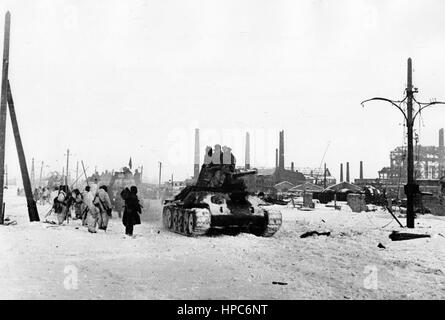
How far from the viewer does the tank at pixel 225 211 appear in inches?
496

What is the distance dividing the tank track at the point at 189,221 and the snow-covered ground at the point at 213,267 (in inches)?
13.7

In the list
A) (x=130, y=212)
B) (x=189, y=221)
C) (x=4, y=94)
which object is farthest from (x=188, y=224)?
(x=4, y=94)

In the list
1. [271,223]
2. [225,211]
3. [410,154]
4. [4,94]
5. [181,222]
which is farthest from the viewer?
[410,154]

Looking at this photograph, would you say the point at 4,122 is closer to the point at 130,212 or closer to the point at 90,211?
the point at 90,211

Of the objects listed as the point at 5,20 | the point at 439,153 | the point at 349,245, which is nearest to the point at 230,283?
the point at 349,245

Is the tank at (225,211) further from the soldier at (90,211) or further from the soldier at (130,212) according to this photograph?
the soldier at (90,211)

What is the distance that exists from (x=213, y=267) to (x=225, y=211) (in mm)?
5069

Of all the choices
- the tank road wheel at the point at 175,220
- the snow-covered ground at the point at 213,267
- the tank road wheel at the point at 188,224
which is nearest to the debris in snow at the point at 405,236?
the snow-covered ground at the point at 213,267

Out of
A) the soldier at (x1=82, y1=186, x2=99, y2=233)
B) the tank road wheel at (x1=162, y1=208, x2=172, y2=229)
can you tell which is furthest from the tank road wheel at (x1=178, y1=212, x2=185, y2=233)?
the soldier at (x1=82, y1=186, x2=99, y2=233)

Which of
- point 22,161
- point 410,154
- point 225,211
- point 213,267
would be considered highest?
point 410,154

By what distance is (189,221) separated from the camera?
1293 centimetres

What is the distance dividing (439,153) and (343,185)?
78.4 feet

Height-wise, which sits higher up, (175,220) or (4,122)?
(4,122)
